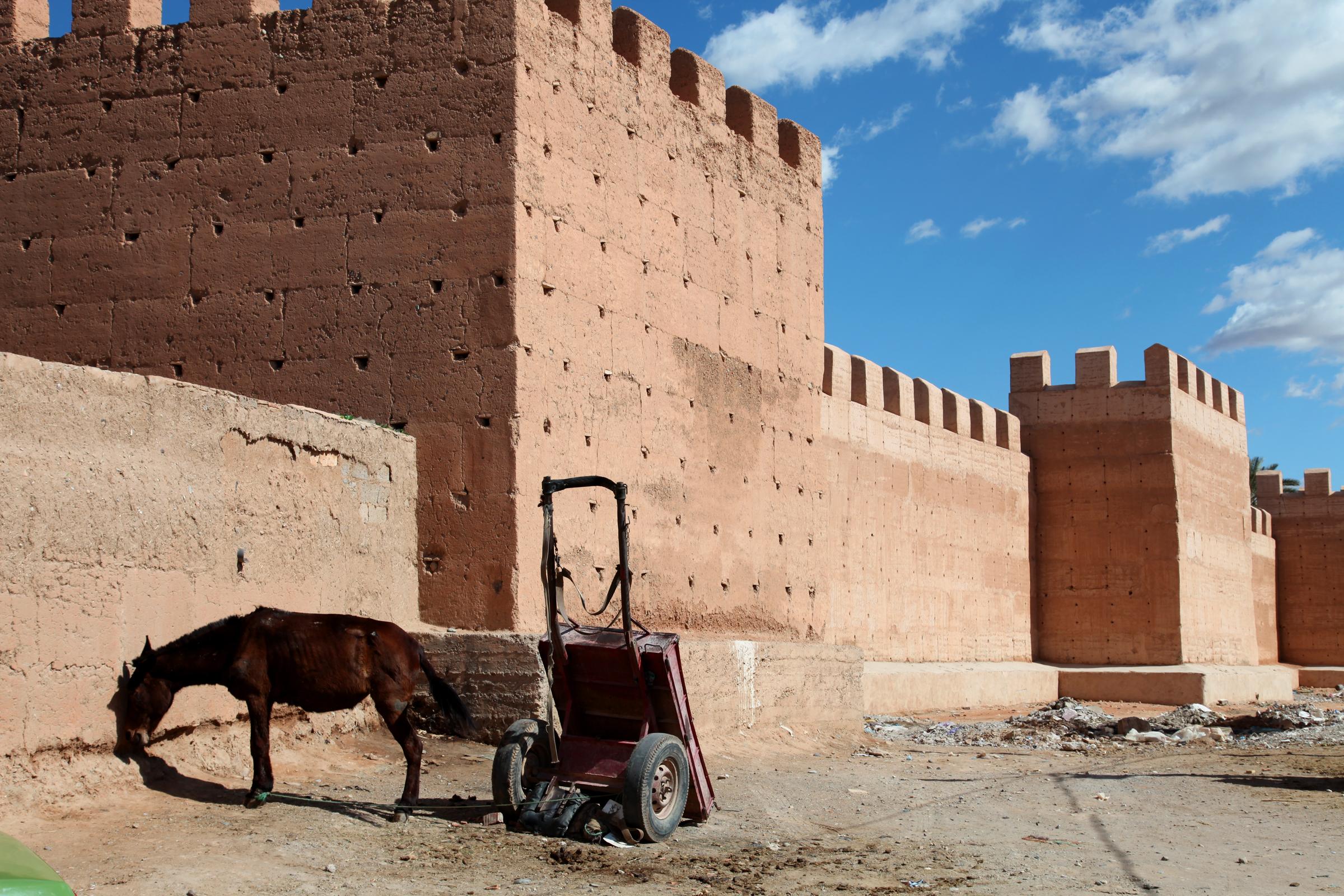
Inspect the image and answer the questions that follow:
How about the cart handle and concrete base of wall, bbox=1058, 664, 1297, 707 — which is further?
concrete base of wall, bbox=1058, 664, 1297, 707

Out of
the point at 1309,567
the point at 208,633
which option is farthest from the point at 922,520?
the point at 1309,567

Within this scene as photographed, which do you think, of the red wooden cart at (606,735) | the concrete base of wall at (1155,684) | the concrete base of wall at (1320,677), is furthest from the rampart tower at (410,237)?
the concrete base of wall at (1320,677)

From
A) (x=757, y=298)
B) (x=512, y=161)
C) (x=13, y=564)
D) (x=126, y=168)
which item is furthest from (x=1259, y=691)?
(x=13, y=564)

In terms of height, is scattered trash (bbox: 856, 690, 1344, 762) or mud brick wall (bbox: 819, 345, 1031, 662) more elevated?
mud brick wall (bbox: 819, 345, 1031, 662)

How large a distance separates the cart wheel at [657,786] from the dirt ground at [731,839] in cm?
12

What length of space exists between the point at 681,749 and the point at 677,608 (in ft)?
14.6

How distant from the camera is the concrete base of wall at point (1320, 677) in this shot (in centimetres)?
2800

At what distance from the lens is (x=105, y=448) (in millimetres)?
7055

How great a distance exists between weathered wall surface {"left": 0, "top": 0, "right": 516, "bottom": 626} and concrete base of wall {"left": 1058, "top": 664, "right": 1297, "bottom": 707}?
14.7 meters

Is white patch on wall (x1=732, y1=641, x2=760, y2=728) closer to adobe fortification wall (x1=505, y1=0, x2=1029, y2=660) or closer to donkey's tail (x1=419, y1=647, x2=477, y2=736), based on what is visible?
adobe fortification wall (x1=505, y1=0, x2=1029, y2=660)

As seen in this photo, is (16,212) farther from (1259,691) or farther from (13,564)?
(1259,691)

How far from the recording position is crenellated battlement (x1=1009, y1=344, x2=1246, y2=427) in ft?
75.0

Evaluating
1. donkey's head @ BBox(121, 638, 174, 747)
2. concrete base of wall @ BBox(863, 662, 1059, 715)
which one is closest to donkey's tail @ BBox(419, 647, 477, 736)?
donkey's head @ BBox(121, 638, 174, 747)

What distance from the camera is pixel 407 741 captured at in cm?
696
